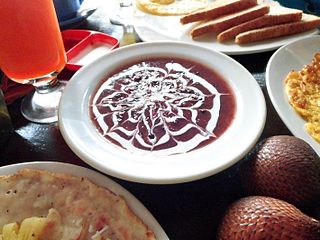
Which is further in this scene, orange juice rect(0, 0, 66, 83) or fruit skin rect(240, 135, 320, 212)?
orange juice rect(0, 0, 66, 83)

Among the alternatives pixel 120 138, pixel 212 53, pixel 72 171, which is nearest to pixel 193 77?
pixel 212 53

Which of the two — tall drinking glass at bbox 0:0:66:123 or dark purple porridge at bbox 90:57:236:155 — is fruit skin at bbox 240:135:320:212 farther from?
tall drinking glass at bbox 0:0:66:123

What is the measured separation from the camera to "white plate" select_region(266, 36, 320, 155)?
3.45ft

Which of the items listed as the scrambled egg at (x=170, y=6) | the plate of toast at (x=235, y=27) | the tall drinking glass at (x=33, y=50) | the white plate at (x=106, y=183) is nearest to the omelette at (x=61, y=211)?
A: the white plate at (x=106, y=183)

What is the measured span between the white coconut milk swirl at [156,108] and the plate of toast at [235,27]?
0.37 meters

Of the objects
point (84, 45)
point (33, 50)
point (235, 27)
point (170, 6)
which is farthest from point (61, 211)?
point (170, 6)

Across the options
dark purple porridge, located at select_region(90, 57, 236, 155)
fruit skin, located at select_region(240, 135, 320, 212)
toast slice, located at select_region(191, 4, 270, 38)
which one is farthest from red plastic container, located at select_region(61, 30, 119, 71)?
fruit skin, located at select_region(240, 135, 320, 212)

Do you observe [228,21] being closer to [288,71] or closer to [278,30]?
[278,30]

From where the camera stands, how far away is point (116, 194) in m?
0.82

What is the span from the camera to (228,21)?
159cm

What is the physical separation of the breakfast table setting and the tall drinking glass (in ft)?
0.20

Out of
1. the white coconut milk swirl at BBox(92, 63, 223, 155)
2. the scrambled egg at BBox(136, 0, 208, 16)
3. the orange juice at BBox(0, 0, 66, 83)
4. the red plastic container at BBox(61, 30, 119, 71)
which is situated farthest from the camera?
the scrambled egg at BBox(136, 0, 208, 16)

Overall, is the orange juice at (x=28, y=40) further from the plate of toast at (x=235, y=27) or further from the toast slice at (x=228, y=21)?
the toast slice at (x=228, y=21)

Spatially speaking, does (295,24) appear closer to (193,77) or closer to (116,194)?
(193,77)
